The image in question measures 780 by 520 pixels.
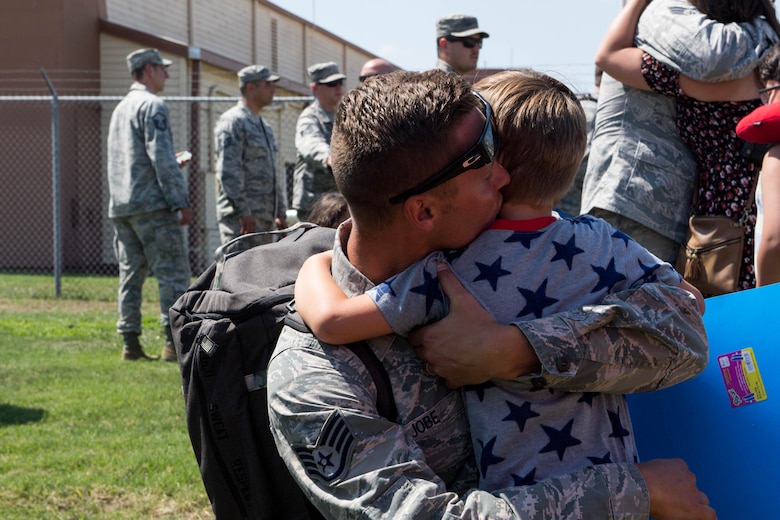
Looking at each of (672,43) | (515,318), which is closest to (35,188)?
(672,43)

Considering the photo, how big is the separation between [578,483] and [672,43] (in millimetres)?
1976

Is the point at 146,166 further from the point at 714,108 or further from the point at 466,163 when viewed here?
the point at 466,163

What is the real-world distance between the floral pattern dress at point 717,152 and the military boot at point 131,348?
16.9ft

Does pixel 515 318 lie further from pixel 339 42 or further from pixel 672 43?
pixel 339 42

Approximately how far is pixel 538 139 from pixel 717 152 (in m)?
1.70

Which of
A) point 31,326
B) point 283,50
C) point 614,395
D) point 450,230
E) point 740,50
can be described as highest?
point 283,50

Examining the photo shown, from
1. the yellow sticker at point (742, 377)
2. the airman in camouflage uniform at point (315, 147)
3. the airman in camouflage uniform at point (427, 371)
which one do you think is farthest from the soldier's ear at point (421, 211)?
the airman in camouflage uniform at point (315, 147)

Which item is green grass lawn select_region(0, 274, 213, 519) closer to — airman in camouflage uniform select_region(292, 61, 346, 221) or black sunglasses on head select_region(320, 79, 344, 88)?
airman in camouflage uniform select_region(292, 61, 346, 221)

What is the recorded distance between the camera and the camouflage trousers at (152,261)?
7191mm

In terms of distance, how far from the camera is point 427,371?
1.65 meters

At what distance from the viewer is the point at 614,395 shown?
1.71 m

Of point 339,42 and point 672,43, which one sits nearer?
point 672,43

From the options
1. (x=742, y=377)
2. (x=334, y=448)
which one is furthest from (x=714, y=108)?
(x=334, y=448)

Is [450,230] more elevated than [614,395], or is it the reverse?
[450,230]
